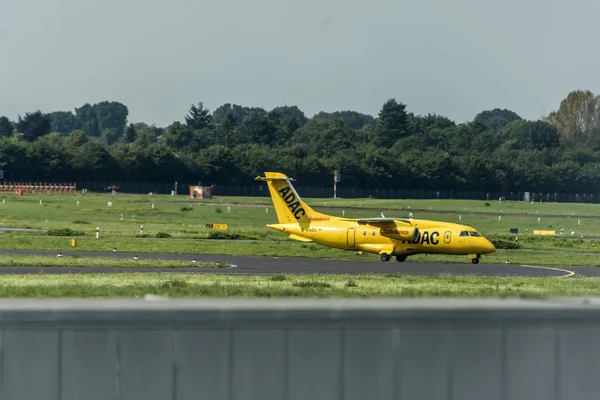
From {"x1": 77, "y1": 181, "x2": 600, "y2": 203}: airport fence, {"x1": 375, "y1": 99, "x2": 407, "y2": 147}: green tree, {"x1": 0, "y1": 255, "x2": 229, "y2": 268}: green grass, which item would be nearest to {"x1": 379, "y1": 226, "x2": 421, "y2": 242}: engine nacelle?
{"x1": 0, "y1": 255, "x2": 229, "y2": 268}: green grass

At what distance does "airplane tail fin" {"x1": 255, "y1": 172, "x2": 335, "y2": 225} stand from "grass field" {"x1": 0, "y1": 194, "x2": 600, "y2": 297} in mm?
2197

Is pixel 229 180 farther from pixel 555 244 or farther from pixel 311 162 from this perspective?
pixel 555 244

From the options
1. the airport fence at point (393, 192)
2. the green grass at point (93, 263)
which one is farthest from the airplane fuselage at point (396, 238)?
the airport fence at point (393, 192)

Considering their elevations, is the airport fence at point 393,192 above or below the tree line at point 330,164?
below

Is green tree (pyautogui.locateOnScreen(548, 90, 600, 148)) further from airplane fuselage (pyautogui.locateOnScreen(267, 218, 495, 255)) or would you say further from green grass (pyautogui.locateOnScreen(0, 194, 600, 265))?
airplane fuselage (pyautogui.locateOnScreen(267, 218, 495, 255))

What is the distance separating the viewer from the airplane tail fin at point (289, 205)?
54963 millimetres

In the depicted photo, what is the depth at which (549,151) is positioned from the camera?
13675 centimetres

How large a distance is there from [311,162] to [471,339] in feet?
324

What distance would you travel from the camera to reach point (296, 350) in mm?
6816

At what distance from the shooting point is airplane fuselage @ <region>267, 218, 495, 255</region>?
51406mm

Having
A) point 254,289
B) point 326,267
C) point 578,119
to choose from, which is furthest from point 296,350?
point 578,119

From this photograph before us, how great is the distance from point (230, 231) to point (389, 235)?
74.0 feet

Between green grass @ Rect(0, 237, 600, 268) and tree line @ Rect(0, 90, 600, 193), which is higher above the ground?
tree line @ Rect(0, 90, 600, 193)

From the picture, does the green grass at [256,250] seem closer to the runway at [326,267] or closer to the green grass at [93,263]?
the runway at [326,267]
